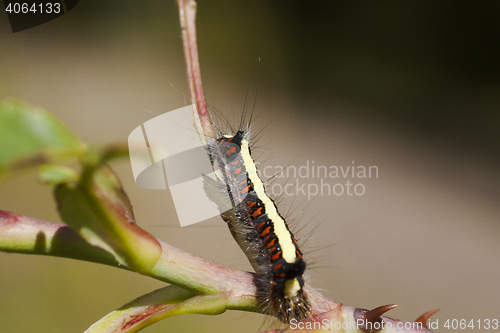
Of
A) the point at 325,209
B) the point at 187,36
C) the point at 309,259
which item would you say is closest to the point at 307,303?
the point at 309,259

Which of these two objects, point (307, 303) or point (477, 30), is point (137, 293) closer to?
point (307, 303)


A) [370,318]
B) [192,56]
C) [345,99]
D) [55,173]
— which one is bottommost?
[370,318]

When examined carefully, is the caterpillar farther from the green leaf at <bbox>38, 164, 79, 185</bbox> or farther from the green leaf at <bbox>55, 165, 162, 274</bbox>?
the green leaf at <bbox>38, 164, 79, 185</bbox>

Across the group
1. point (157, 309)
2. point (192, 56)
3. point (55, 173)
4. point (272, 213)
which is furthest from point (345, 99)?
point (55, 173)

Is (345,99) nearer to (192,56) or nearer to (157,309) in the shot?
(192,56)

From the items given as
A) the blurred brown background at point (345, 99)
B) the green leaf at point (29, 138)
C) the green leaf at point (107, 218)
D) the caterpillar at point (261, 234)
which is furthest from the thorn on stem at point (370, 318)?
the blurred brown background at point (345, 99)
